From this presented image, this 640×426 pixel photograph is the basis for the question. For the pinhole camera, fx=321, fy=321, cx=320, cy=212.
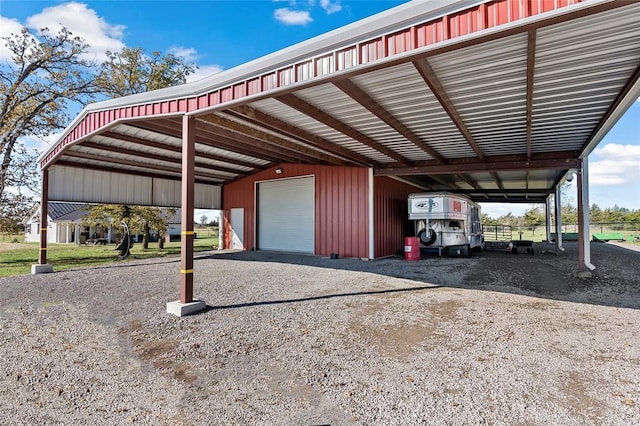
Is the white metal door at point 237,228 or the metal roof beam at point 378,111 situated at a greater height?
the metal roof beam at point 378,111

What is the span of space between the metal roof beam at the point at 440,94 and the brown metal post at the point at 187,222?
3.77 m

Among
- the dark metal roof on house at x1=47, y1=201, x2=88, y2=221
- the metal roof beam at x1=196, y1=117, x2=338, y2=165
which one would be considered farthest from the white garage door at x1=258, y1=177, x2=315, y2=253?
the dark metal roof on house at x1=47, y1=201, x2=88, y2=221

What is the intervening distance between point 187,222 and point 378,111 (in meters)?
3.96

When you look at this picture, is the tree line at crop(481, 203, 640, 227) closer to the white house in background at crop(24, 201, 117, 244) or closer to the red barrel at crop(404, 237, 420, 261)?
the red barrel at crop(404, 237, 420, 261)

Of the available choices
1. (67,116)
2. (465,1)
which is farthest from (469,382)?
(67,116)

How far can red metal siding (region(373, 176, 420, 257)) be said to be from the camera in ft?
38.5

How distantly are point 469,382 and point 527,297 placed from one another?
395cm

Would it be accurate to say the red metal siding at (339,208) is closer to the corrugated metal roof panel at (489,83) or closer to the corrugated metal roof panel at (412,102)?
the corrugated metal roof panel at (412,102)

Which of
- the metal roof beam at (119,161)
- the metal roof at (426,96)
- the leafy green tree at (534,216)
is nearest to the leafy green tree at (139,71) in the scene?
the metal roof beam at (119,161)

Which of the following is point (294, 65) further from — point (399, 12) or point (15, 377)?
point (15, 377)

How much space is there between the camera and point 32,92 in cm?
1488

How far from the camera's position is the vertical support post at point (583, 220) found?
323 inches

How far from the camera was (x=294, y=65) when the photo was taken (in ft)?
14.0

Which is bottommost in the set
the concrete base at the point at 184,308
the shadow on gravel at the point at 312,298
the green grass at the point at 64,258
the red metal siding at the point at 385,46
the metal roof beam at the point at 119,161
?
the green grass at the point at 64,258
